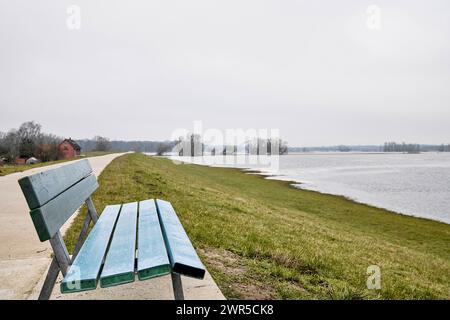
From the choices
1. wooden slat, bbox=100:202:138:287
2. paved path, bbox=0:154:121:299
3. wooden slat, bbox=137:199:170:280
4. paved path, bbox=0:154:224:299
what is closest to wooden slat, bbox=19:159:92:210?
wooden slat, bbox=100:202:138:287

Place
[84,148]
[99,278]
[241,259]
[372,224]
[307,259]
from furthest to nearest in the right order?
[84,148] → [372,224] → [307,259] → [241,259] → [99,278]

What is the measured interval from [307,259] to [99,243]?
125 inches

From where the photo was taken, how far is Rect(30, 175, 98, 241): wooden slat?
211 cm

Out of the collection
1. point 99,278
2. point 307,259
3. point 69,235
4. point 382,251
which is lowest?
point 382,251

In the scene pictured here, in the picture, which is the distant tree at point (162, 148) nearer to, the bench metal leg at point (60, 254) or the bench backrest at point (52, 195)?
the bench backrest at point (52, 195)

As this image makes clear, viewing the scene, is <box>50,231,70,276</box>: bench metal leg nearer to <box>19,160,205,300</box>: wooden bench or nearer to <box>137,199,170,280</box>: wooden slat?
<box>19,160,205,300</box>: wooden bench

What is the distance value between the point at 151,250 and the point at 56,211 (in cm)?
85

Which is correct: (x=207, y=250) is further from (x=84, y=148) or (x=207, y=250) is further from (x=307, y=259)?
(x=84, y=148)

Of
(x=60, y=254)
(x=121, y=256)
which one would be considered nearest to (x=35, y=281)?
(x=60, y=254)

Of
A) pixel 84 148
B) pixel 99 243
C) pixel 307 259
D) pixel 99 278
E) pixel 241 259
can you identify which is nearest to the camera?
pixel 99 278

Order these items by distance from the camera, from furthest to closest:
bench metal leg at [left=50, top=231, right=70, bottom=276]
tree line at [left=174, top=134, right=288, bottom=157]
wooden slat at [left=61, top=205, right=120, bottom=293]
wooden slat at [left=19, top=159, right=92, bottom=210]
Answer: tree line at [left=174, top=134, right=288, bottom=157] < bench metal leg at [left=50, top=231, right=70, bottom=276] < wooden slat at [left=19, top=159, right=92, bottom=210] < wooden slat at [left=61, top=205, right=120, bottom=293]

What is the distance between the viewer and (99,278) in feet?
6.56

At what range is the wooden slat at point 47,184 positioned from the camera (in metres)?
2.08
